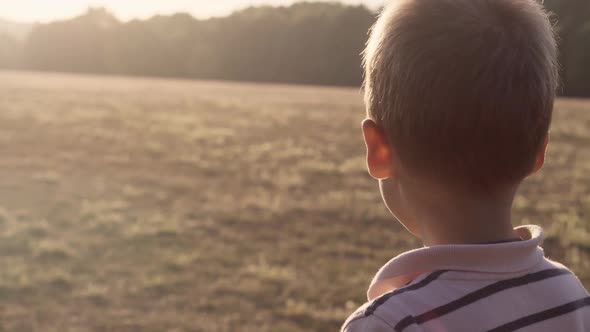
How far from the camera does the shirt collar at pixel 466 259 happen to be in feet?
3.37

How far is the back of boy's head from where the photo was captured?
A: 102 cm

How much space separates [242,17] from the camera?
6075 centimetres

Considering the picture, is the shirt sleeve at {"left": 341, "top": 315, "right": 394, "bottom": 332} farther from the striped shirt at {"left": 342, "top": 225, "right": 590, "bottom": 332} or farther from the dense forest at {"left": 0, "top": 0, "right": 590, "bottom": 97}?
the dense forest at {"left": 0, "top": 0, "right": 590, "bottom": 97}

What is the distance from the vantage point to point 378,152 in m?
1.15

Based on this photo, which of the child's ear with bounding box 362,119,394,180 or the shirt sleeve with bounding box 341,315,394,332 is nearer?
the shirt sleeve with bounding box 341,315,394,332

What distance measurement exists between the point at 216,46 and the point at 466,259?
58050 mm

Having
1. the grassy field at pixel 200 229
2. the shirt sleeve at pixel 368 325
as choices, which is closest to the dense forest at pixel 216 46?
the grassy field at pixel 200 229

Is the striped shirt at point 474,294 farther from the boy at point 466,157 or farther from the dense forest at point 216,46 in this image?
the dense forest at point 216,46

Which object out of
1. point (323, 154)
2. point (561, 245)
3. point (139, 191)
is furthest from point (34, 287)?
point (323, 154)

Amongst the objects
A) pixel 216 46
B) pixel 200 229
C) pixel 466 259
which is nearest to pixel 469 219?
pixel 466 259

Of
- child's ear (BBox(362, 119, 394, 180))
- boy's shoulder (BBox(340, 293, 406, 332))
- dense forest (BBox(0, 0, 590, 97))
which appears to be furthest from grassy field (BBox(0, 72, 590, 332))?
dense forest (BBox(0, 0, 590, 97))

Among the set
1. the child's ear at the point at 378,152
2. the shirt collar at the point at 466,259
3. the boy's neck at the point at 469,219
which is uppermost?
the child's ear at the point at 378,152

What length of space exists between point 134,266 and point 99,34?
60.6 m

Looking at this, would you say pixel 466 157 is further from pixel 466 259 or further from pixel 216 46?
pixel 216 46
